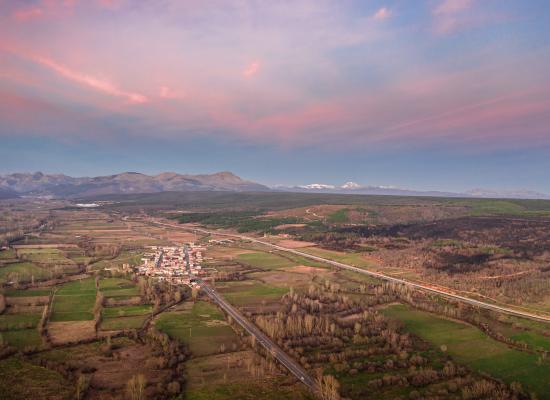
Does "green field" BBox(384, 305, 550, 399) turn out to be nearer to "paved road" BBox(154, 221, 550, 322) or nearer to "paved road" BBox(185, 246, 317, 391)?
"paved road" BBox(154, 221, 550, 322)

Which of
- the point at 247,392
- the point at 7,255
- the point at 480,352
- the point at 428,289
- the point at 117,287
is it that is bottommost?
the point at 247,392

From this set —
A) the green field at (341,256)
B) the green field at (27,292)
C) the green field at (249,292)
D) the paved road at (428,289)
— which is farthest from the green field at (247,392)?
the green field at (341,256)

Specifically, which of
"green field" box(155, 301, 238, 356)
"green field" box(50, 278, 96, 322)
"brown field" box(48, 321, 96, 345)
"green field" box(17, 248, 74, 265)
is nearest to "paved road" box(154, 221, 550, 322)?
"green field" box(155, 301, 238, 356)

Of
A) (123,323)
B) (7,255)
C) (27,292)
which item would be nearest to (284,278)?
(123,323)

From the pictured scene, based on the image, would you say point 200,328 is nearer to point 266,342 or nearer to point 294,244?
point 266,342

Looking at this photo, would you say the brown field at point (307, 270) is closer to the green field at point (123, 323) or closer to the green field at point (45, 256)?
the green field at point (123, 323)

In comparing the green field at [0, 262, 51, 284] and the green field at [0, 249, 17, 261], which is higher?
the green field at [0, 249, 17, 261]

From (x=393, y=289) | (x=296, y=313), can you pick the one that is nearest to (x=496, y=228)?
(x=393, y=289)
